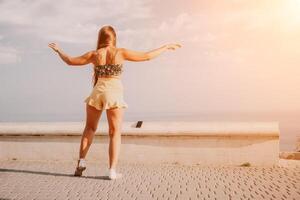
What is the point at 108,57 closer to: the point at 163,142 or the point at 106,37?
the point at 106,37

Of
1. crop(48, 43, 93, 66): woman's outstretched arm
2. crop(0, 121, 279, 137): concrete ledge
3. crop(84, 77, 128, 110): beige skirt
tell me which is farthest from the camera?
crop(0, 121, 279, 137): concrete ledge

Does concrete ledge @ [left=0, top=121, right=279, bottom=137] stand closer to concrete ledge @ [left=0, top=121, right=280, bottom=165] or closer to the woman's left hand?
concrete ledge @ [left=0, top=121, right=280, bottom=165]

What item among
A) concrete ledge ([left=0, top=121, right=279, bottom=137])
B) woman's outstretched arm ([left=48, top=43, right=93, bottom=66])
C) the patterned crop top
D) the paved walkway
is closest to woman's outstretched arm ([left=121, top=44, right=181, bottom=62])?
the patterned crop top

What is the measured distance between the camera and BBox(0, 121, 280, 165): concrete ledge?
6.94m

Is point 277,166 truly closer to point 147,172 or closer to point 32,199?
point 147,172

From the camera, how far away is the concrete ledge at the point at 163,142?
6.94m

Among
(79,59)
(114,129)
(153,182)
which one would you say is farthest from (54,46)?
(153,182)

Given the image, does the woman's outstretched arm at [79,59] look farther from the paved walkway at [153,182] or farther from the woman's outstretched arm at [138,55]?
the paved walkway at [153,182]

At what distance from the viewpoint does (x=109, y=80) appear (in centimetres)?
631

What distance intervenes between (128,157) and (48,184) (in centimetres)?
174

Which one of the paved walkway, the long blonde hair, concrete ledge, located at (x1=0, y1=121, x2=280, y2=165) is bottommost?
the paved walkway

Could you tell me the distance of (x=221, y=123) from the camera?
7.24 metres

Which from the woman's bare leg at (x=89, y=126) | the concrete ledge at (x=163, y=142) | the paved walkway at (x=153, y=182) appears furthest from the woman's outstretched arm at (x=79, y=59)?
the paved walkway at (x=153, y=182)

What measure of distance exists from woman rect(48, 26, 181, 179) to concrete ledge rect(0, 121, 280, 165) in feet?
3.01
